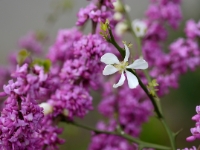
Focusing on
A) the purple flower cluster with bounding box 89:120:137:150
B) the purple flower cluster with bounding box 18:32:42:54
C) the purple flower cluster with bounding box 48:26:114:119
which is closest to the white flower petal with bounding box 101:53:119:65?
the purple flower cluster with bounding box 48:26:114:119

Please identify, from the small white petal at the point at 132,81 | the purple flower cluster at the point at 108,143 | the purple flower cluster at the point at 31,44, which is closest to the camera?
the small white petal at the point at 132,81

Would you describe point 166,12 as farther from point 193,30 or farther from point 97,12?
point 97,12

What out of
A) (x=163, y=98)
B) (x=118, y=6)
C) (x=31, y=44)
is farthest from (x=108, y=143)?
(x=163, y=98)

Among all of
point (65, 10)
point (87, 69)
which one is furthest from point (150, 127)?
point (87, 69)

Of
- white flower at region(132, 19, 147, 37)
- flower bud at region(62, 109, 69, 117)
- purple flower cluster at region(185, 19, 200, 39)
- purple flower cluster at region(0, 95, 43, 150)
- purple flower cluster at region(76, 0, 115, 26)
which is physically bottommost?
purple flower cluster at region(0, 95, 43, 150)

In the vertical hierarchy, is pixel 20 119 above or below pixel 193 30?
below

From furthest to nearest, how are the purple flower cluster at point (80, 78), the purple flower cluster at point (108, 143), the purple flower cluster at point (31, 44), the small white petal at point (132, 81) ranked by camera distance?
the purple flower cluster at point (31, 44) → the purple flower cluster at point (108, 143) → the purple flower cluster at point (80, 78) → the small white petal at point (132, 81)

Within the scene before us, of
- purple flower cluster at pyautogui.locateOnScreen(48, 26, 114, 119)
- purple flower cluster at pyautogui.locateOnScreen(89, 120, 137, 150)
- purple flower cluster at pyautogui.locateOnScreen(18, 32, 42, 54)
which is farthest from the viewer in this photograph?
purple flower cluster at pyautogui.locateOnScreen(18, 32, 42, 54)

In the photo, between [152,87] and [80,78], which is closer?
[152,87]

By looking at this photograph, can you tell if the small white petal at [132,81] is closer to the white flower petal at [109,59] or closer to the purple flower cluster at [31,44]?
the white flower petal at [109,59]

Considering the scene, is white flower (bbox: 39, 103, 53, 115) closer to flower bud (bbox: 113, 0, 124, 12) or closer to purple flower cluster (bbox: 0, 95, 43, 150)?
purple flower cluster (bbox: 0, 95, 43, 150)

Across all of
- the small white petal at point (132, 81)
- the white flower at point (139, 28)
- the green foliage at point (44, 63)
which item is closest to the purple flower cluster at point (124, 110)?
the white flower at point (139, 28)
